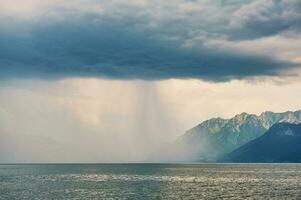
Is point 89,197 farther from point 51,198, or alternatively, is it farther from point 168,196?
point 168,196

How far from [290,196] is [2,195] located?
91702 millimetres

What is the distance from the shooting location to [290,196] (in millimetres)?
131750

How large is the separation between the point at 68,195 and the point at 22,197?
49.1ft

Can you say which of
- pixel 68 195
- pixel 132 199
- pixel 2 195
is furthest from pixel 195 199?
pixel 2 195

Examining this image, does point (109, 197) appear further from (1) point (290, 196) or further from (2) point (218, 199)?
(1) point (290, 196)

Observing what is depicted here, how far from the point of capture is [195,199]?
127125 millimetres

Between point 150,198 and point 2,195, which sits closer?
point 150,198

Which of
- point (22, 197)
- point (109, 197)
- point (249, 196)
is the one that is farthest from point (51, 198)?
point (249, 196)

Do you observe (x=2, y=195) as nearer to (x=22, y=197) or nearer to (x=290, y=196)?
(x=22, y=197)

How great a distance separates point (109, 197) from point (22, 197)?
1058 inches

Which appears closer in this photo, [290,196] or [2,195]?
[290,196]

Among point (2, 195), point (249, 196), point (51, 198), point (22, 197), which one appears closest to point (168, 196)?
point (249, 196)

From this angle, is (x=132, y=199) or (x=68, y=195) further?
(x=68, y=195)

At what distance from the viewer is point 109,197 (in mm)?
134125
